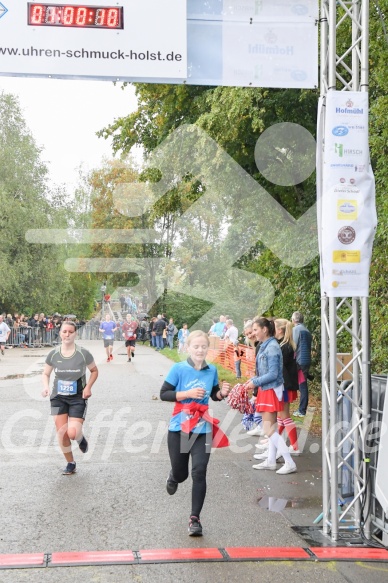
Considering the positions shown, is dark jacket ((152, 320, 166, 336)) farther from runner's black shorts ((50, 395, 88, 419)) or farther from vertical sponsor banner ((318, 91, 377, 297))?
vertical sponsor banner ((318, 91, 377, 297))

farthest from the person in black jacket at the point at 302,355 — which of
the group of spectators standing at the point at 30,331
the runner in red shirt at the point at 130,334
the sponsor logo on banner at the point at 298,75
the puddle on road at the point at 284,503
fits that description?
the group of spectators standing at the point at 30,331

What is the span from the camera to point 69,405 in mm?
8977

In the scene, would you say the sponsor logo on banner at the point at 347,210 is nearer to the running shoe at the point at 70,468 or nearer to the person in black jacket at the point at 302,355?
the running shoe at the point at 70,468

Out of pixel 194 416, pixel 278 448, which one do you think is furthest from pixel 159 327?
pixel 194 416

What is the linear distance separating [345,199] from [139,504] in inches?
132

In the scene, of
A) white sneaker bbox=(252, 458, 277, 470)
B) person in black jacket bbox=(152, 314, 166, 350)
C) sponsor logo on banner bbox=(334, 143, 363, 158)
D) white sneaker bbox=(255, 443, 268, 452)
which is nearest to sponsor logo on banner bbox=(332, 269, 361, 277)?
sponsor logo on banner bbox=(334, 143, 363, 158)

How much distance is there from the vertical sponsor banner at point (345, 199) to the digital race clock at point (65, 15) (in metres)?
2.14

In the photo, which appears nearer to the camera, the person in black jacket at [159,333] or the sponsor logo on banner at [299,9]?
the sponsor logo on banner at [299,9]

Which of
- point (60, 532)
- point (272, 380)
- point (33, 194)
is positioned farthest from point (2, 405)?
point (33, 194)

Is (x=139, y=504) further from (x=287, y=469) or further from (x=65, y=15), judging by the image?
(x=65, y=15)

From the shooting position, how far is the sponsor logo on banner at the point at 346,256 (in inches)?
265

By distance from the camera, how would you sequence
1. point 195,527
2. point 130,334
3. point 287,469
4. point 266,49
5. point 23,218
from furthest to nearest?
point 23,218 → point 130,334 → point 287,469 → point 266,49 → point 195,527

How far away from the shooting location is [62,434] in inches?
349

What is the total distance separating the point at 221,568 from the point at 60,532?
153 centimetres
